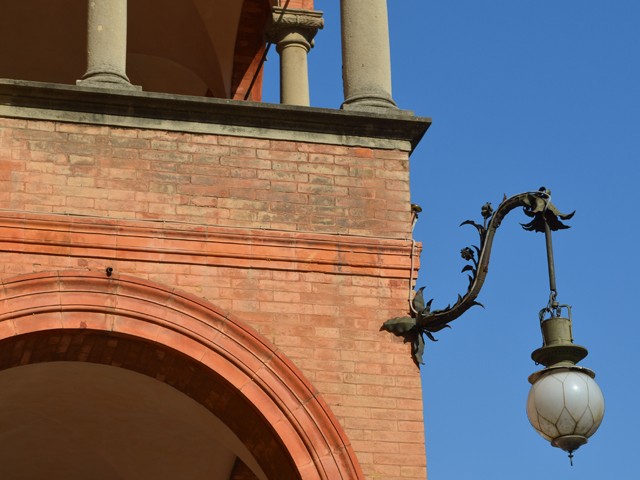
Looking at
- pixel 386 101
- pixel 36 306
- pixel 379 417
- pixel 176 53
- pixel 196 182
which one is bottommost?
pixel 379 417

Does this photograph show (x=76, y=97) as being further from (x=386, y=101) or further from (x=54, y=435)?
(x=54, y=435)

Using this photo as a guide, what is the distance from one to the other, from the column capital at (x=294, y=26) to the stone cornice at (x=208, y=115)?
335cm

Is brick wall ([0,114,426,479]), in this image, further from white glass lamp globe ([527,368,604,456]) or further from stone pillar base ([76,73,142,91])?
white glass lamp globe ([527,368,604,456])

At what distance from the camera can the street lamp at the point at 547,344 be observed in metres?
8.93

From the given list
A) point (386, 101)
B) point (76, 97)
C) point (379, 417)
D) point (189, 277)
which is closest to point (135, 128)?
point (76, 97)

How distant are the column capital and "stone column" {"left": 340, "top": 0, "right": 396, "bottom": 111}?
2472mm

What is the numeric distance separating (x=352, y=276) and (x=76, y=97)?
2.14 meters

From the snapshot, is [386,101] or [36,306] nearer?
[36,306]

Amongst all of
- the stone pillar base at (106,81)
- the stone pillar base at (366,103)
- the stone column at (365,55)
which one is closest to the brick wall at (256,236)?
the stone pillar base at (106,81)

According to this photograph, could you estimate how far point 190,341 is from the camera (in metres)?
9.96

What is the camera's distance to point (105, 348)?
404 inches

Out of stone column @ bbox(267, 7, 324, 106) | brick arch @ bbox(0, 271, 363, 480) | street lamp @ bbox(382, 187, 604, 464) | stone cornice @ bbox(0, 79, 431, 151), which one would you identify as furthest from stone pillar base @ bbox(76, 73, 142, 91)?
stone column @ bbox(267, 7, 324, 106)

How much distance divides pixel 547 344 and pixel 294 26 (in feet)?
18.6

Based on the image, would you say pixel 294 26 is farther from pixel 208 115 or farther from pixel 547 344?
pixel 547 344
